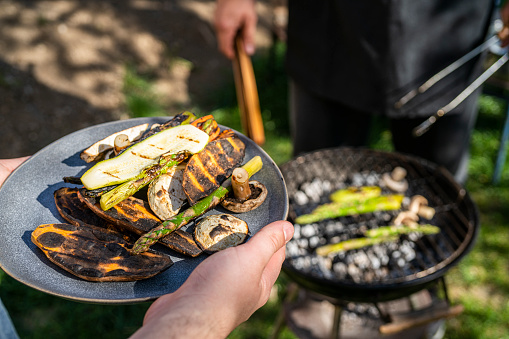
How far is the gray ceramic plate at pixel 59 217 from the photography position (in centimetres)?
158

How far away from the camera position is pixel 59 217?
6.21ft

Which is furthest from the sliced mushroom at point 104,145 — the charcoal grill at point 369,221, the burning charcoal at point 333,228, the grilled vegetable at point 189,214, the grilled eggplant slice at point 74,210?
the burning charcoal at point 333,228

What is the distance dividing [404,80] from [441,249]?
150 cm

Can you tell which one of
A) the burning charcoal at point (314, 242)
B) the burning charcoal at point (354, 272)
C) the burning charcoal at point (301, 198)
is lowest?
the burning charcoal at point (354, 272)

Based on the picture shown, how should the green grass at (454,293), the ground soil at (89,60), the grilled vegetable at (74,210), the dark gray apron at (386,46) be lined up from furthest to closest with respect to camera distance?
the ground soil at (89,60)
the green grass at (454,293)
the dark gray apron at (386,46)
the grilled vegetable at (74,210)

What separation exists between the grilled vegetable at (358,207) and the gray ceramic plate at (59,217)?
58.4 inches

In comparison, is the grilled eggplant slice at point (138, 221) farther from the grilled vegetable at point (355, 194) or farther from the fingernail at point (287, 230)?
the grilled vegetable at point (355, 194)

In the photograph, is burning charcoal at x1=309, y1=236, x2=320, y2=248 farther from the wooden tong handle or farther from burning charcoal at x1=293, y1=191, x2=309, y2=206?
the wooden tong handle

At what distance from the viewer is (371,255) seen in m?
3.48

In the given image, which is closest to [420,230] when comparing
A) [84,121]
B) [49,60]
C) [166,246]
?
[166,246]

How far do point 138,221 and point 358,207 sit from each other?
88.6 inches

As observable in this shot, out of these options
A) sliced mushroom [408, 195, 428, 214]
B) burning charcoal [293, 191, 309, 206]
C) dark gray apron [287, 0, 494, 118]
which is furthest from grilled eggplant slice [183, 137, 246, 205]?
sliced mushroom [408, 195, 428, 214]

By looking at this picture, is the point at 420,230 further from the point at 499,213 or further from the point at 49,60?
the point at 49,60

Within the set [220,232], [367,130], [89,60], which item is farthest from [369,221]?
[89,60]
